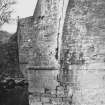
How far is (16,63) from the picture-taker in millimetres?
15688

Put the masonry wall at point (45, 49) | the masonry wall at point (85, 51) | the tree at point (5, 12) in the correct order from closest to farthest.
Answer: the masonry wall at point (85, 51)
the masonry wall at point (45, 49)
the tree at point (5, 12)

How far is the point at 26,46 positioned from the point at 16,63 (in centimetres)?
445

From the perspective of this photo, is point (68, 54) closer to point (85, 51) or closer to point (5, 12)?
point (85, 51)

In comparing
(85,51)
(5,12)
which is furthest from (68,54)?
(5,12)

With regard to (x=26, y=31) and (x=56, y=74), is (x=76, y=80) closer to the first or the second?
(x=56, y=74)

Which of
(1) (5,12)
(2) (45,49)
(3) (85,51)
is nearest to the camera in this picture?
Answer: (3) (85,51)

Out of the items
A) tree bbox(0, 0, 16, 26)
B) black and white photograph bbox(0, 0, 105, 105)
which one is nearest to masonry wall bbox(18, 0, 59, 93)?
black and white photograph bbox(0, 0, 105, 105)

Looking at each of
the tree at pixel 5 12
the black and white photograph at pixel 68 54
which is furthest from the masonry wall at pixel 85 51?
the tree at pixel 5 12

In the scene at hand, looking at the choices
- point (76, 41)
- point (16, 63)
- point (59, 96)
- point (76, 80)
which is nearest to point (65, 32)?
point (76, 41)

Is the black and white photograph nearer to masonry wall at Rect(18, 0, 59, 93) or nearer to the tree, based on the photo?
masonry wall at Rect(18, 0, 59, 93)

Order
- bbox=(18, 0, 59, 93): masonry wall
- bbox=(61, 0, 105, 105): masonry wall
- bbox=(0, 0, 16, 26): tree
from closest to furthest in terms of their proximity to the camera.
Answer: bbox=(61, 0, 105, 105): masonry wall → bbox=(18, 0, 59, 93): masonry wall → bbox=(0, 0, 16, 26): tree

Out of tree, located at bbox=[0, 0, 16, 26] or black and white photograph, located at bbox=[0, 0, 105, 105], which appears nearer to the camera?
black and white photograph, located at bbox=[0, 0, 105, 105]

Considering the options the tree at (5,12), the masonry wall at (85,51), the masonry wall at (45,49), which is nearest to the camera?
the masonry wall at (85,51)

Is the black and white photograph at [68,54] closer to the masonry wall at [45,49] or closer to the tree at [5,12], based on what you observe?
the masonry wall at [45,49]
